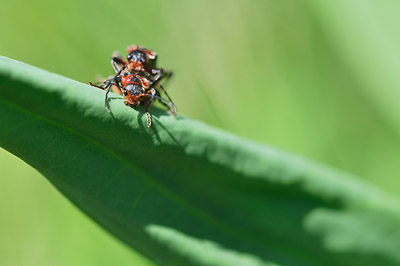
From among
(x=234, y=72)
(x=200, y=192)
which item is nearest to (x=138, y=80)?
(x=200, y=192)

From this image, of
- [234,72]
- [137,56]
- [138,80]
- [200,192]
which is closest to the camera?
[200,192]

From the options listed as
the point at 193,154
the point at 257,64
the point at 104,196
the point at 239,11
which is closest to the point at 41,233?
the point at 104,196

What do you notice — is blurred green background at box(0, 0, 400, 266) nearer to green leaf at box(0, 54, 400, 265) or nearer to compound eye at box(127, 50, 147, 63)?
compound eye at box(127, 50, 147, 63)

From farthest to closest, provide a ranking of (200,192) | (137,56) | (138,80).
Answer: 1. (137,56)
2. (138,80)
3. (200,192)

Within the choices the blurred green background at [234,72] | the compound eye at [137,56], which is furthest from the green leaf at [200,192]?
the blurred green background at [234,72]

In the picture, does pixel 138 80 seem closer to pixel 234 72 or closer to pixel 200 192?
pixel 200 192

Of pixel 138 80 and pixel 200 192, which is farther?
pixel 138 80

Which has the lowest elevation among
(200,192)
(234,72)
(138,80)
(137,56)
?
(200,192)

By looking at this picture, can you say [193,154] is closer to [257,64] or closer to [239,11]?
[257,64]
